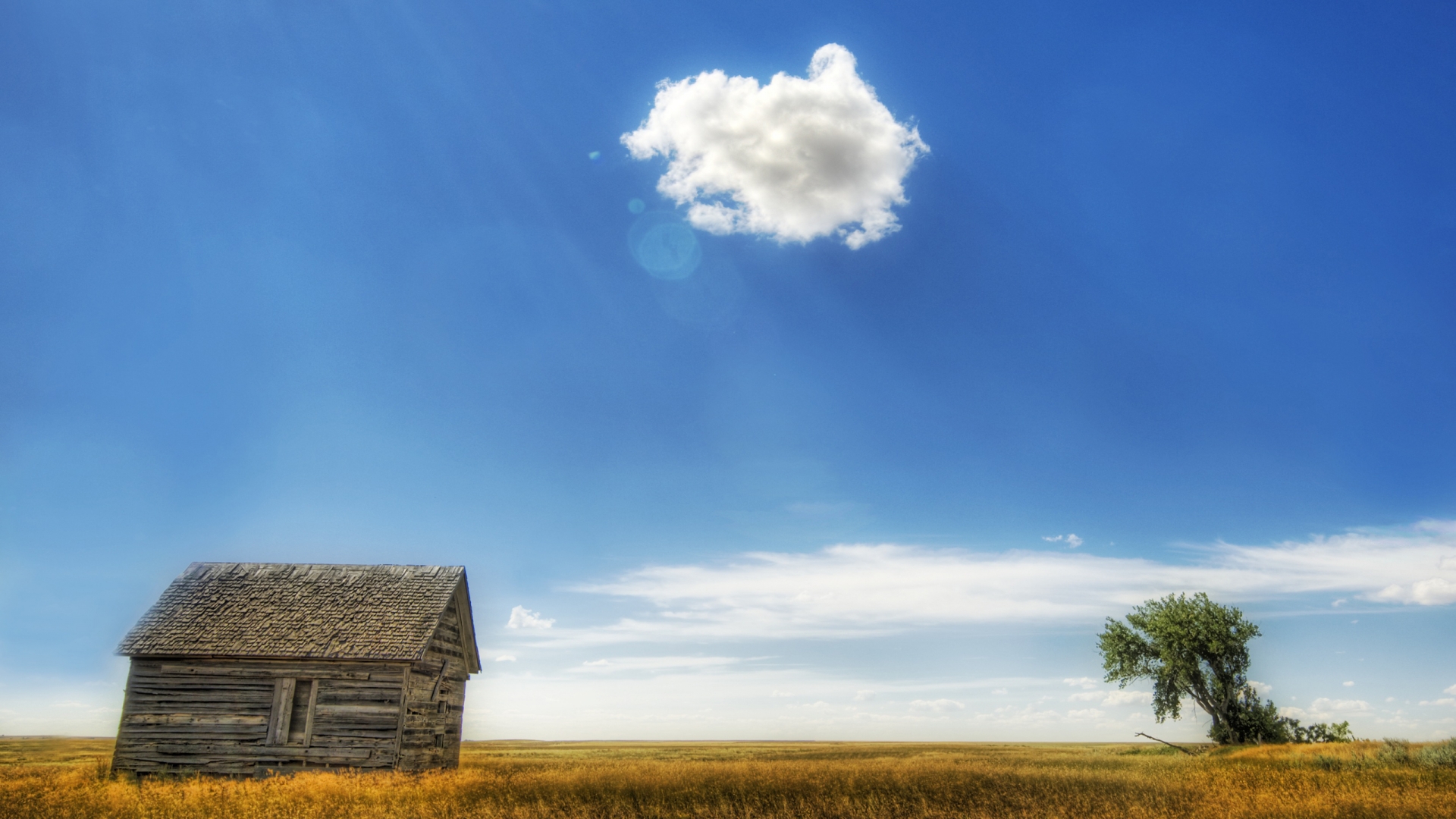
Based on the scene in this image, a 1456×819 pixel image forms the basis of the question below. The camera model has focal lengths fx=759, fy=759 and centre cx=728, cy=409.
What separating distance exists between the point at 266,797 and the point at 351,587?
9.61 meters

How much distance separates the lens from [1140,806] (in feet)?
47.8

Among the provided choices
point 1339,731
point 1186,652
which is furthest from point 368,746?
point 1339,731

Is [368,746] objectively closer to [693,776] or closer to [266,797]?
[266,797]

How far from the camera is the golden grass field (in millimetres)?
14203

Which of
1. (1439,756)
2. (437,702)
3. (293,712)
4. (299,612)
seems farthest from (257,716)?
(1439,756)

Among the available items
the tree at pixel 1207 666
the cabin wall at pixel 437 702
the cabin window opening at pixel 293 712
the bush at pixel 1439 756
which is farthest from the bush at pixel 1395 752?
the cabin window opening at pixel 293 712

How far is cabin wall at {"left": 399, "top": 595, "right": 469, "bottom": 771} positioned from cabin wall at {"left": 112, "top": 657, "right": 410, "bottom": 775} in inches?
28.7

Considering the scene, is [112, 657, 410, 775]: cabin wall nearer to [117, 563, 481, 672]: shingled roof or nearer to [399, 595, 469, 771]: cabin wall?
[117, 563, 481, 672]: shingled roof

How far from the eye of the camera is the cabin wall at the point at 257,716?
2130 cm

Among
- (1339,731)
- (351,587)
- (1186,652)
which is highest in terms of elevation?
(351,587)

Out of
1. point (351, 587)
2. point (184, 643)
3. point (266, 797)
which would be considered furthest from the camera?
point (351, 587)

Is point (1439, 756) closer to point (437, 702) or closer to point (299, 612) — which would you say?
point (437, 702)

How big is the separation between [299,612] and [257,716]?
319 cm

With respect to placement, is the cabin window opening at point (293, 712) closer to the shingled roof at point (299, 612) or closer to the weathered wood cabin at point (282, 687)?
the weathered wood cabin at point (282, 687)
